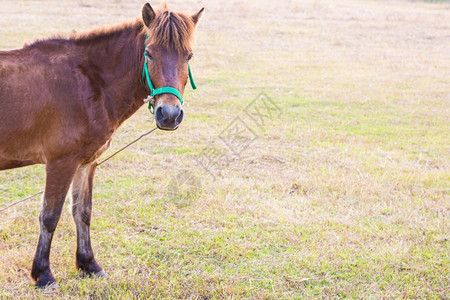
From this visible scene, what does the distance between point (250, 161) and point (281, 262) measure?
2564 millimetres

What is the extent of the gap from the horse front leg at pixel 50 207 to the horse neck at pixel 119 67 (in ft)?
1.83

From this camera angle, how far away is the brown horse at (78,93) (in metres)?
3.36

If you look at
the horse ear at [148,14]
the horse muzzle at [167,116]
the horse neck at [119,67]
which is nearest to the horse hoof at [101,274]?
the horse neck at [119,67]

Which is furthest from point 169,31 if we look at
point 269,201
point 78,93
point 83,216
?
point 269,201

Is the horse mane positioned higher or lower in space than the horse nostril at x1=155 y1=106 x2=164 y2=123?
higher

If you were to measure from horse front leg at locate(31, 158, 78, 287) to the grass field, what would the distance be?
0.47 feet

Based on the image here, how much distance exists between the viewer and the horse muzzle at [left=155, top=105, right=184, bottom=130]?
321cm

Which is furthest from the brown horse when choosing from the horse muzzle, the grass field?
the grass field

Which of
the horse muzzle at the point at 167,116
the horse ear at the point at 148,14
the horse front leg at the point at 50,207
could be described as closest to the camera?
the horse muzzle at the point at 167,116

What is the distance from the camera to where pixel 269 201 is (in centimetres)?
534

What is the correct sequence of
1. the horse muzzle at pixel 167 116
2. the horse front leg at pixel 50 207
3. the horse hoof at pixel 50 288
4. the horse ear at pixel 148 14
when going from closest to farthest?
the horse muzzle at pixel 167 116 < the horse ear at pixel 148 14 < the horse front leg at pixel 50 207 < the horse hoof at pixel 50 288

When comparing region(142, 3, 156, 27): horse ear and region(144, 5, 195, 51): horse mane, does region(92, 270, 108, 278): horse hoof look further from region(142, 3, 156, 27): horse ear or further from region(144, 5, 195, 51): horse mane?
Result: region(142, 3, 156, 27): horse ear

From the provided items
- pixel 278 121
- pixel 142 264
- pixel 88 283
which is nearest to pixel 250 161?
pixel 278 121

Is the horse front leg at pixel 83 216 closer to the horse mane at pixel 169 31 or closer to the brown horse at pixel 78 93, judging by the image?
the brown horse at pixel 78 93
